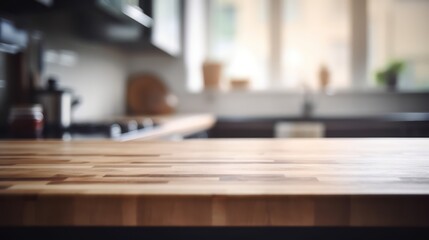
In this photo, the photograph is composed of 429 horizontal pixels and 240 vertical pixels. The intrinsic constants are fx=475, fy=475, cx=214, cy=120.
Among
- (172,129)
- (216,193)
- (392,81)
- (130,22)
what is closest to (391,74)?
(392,81)

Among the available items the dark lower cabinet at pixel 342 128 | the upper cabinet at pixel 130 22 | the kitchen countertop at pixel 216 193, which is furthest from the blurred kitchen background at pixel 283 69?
the kitchen countertop at pixel 216 193

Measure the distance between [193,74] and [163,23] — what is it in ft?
4.09

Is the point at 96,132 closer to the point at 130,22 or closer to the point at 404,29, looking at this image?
the point at 130,22

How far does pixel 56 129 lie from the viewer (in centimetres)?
177

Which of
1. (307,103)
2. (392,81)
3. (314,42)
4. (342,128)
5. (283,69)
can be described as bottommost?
(342,128)

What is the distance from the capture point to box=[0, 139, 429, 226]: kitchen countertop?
1.71 feet

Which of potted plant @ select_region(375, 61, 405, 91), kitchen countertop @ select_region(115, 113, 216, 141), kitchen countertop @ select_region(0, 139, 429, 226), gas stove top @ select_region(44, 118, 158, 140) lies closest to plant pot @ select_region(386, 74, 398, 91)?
potted plant @ select_region(375, 61, 405, 91)

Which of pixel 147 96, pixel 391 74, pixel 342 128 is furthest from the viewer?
pixel 391 74

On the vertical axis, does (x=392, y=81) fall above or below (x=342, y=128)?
above

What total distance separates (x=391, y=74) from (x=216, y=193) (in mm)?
3667

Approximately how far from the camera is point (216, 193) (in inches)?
20.8

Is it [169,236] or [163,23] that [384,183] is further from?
[163,23]

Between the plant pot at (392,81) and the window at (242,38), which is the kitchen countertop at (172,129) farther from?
the plant pot at (392,81)

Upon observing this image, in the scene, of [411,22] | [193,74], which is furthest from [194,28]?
[411,22]
